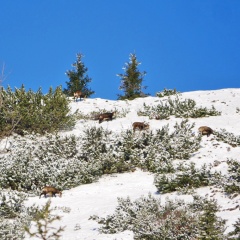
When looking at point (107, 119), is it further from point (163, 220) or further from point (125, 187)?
point (163, 220)

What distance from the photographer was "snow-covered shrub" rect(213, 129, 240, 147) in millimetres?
16828

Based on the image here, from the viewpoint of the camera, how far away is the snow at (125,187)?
33.3 ft

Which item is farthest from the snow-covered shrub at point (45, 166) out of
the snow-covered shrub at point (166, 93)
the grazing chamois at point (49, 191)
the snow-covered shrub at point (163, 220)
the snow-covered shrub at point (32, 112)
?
the snow-covered shrub at point (166, 93)

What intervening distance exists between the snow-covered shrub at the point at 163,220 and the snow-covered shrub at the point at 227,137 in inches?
276

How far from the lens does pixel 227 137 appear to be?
17.3 metres

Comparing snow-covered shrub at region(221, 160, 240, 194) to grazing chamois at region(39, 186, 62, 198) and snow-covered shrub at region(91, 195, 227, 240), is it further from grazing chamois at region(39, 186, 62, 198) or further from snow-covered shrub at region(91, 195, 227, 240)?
grazing chamois at region(39, 186, 62, 198)

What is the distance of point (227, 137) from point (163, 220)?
29.9 feet

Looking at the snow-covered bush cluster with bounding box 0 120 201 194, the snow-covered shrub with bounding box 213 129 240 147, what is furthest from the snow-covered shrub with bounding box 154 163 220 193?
the snow-covered shrub with bounding box 213 129 240 147

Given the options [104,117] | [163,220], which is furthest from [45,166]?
[163,220]

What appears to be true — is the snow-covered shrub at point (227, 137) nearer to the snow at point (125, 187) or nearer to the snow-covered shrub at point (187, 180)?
the snow at point (125, 187)

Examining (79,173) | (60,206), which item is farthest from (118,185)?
(60,206)

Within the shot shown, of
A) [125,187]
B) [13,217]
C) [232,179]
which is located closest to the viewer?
[13,217]

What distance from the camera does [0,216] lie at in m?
11.5

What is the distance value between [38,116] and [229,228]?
46.1ft
